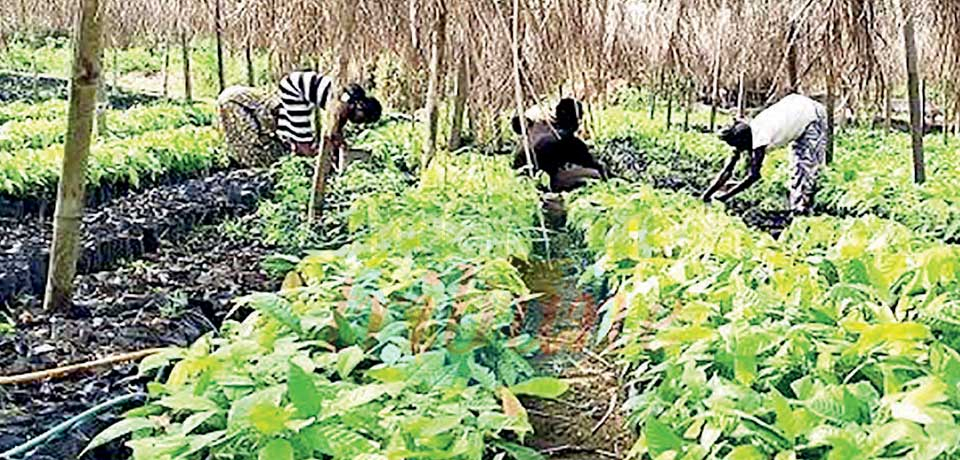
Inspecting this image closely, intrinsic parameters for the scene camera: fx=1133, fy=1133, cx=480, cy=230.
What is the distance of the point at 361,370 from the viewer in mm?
2764

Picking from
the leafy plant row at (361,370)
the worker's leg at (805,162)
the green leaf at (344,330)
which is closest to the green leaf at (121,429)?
the leafy plant row at (361,370)

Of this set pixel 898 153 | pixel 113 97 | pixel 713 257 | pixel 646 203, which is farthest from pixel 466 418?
pixel 113 97

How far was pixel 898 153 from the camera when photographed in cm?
1163

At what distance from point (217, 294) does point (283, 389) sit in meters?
1.85

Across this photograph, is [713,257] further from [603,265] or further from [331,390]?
[331,390]

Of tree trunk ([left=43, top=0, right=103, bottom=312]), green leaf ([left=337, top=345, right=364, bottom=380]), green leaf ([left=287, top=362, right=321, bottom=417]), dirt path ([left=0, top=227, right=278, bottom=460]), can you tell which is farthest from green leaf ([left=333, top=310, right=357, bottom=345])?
tree trunk ([left=43, top=0, right=103, bottom=312])

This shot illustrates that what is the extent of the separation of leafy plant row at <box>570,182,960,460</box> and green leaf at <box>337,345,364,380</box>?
2.12 ft

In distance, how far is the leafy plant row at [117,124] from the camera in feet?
30.7

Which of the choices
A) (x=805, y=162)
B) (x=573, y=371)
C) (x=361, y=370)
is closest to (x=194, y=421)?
(x=361, y=370)

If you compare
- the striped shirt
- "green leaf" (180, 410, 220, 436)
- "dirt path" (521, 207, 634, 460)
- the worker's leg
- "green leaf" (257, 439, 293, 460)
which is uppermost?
the striped shirt

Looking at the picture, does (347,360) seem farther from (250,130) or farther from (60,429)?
(250,130)

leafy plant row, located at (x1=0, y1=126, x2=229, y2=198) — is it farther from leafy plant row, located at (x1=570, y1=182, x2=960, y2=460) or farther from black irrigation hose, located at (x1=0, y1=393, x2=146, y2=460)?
black irrigation hose, located at (x1=0, y1=393, x2=146, y2=460)

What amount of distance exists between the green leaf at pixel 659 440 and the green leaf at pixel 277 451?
2.45 feet

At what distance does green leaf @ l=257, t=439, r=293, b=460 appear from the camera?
199 centimetres
